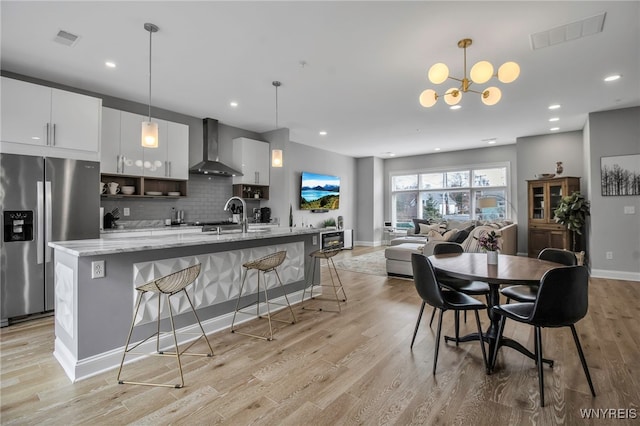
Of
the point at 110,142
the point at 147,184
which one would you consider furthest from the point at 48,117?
the point at 147,184

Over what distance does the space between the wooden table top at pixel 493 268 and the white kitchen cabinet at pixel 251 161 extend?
4.03 metres

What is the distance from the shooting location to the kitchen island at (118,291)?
2.26m

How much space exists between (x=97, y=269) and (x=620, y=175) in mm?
7173

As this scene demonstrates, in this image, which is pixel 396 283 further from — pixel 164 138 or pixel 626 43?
pixel 164 138

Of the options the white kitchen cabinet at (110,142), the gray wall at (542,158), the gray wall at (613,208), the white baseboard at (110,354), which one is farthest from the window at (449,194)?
the white kitchen cabinet at (110,142)

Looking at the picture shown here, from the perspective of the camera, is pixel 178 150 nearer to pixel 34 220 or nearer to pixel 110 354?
pixel 34 220

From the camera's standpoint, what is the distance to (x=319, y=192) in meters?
8.21

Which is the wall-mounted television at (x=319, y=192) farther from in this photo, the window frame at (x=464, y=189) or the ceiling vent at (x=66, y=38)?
the ceiling vent at (x=66, y=38)

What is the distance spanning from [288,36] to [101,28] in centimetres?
167

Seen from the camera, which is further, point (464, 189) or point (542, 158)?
point (464, 189)

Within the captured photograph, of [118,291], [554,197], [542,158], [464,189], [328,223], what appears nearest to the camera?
[118,291]

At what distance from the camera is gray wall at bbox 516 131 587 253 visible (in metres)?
6.61

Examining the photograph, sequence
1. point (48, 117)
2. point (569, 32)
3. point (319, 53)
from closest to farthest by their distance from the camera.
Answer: point (569, 32) → point (319, 53) → point (48, 117)

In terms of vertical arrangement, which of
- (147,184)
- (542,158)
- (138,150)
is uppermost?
(542,158)
